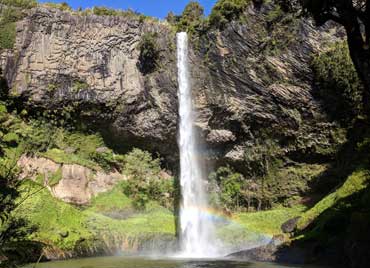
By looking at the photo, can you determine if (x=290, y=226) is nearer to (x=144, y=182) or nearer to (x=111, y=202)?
(x=144, y=182)

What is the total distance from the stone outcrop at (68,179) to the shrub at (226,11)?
11684mm

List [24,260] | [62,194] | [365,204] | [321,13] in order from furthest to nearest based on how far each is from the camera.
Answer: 1. [62,194]
2. [365,204]
3. [321,13]
4. [24,260]

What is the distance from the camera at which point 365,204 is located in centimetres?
1331

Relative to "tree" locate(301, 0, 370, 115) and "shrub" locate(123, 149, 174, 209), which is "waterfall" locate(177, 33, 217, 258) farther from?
"tree" locate(301, 0, 370, 115)

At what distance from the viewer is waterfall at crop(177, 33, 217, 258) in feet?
75.7

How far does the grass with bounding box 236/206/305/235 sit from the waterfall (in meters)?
2.06

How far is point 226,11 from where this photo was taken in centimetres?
2483

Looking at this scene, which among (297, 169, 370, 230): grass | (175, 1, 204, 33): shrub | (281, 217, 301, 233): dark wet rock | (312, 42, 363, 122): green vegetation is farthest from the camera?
(175, 1, 204, 33): shrub

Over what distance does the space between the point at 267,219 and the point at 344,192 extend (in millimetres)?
7174

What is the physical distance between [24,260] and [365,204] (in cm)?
1201

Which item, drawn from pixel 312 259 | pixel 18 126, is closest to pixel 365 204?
pixel 312 259

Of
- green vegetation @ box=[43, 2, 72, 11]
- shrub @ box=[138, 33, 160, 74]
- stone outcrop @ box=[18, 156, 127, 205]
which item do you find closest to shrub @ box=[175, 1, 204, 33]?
shrub @ box=[138, 33, 160, 74]

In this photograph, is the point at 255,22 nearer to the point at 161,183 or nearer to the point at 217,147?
the point at 217,147

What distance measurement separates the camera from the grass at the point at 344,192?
1628 centimetres
